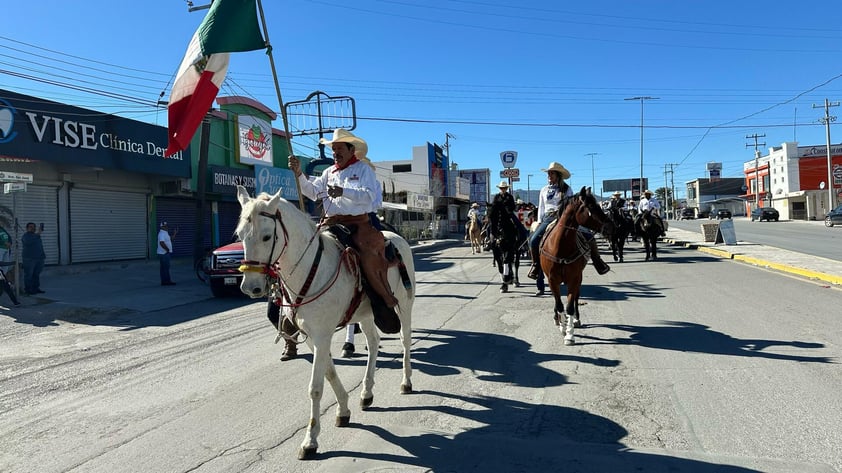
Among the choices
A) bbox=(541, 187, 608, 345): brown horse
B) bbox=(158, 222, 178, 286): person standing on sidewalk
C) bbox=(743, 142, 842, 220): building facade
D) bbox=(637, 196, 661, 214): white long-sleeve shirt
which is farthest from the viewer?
bbox=(743, 142, 842, 220): building facade

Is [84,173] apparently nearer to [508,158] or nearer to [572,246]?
[572,246]

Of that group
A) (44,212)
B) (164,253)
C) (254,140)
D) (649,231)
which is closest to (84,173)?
(44,212)

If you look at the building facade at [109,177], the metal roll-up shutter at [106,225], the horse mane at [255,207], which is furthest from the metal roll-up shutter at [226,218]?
the horse mane at [255,207]

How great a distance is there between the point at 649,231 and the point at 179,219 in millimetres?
17614

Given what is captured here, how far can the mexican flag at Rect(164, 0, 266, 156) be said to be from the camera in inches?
200

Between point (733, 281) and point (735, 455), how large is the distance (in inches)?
386

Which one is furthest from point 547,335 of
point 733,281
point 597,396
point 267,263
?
point 733,281

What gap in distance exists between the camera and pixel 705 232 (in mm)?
24391

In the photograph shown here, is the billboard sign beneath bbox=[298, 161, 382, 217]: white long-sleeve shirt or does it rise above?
above

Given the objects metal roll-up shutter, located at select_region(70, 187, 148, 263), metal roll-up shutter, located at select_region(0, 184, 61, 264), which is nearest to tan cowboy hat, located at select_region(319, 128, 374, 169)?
metal roll-up shutter, located at select_region(0, 184, 61, 264)

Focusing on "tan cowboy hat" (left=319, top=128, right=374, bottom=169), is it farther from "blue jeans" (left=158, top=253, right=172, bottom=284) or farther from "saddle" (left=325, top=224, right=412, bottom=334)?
"blue jeans" (left=158, top=253, right=172, bottom=284)

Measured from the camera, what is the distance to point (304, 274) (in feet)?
12.8

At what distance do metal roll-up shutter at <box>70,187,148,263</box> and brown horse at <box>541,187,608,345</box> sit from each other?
1522 centimetres

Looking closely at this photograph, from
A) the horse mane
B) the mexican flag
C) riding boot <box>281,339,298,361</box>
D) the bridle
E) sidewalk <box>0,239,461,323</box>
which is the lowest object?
riding boot <box>281,339,298,361</box>
